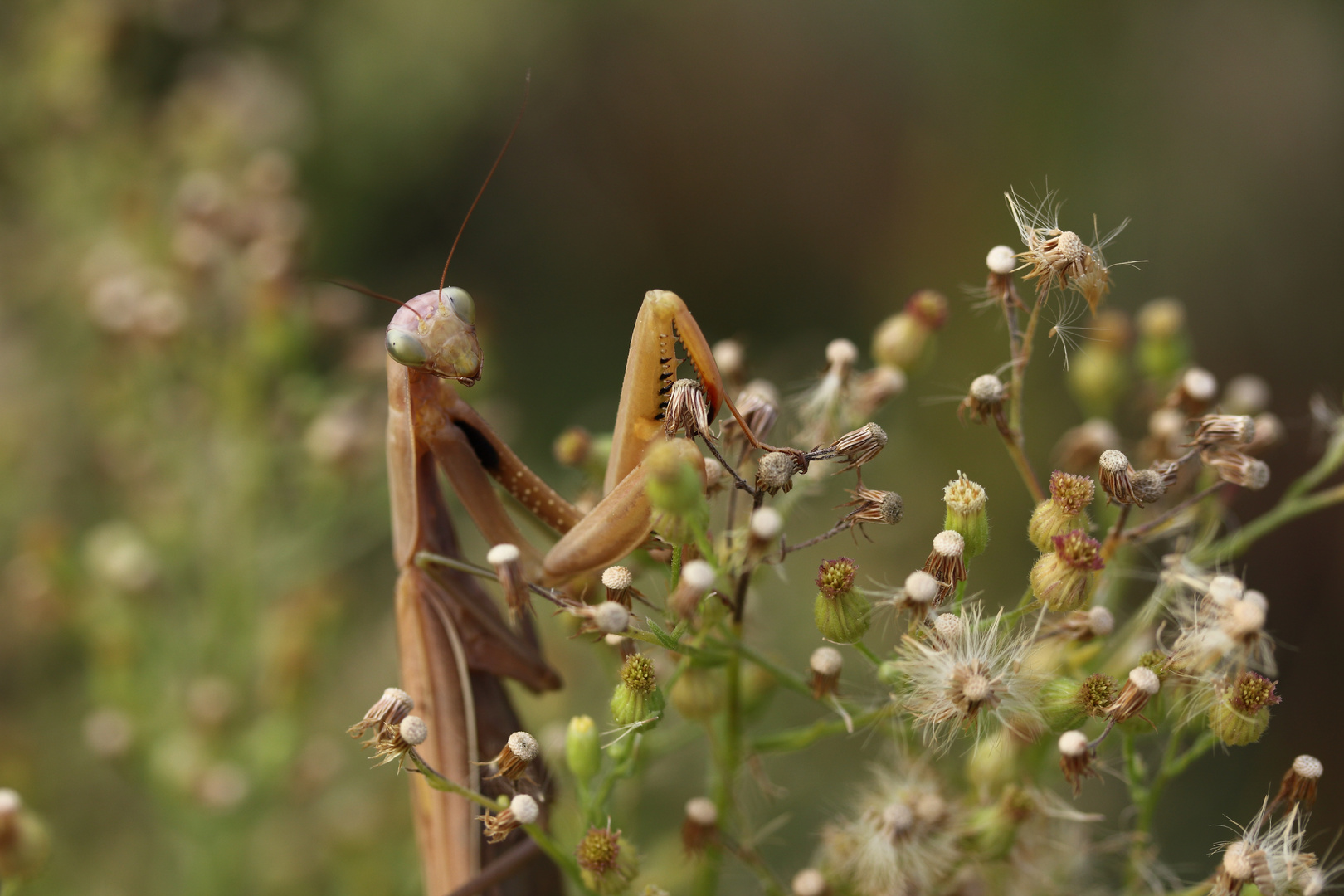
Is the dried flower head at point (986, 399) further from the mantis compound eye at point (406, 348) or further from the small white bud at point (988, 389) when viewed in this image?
the mantis compound eye at point (406, 348)

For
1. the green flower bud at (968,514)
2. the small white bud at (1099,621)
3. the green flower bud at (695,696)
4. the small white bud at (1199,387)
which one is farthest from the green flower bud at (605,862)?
the small white bud at (1199,387)

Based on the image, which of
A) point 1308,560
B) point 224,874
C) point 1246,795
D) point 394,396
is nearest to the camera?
point 394,396

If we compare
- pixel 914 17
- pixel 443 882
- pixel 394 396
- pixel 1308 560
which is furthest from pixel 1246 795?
pixel 914 17

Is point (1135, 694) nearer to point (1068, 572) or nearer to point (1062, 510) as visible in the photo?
point (1068, 572)

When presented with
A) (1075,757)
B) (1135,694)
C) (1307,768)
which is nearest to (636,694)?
(1075,757)

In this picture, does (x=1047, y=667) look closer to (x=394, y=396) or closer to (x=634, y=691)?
(x=634, y=691)
